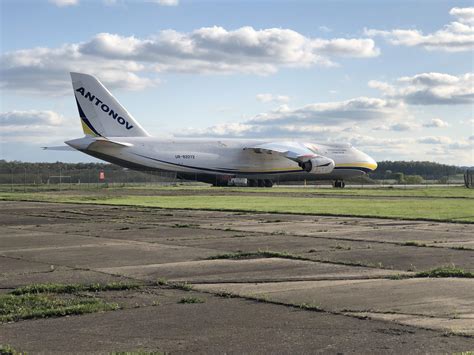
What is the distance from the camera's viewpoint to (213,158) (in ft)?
205

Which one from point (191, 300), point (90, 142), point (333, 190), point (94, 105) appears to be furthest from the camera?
point (94, 105)

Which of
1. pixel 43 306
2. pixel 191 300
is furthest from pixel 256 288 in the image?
pixel 43 306

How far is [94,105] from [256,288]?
5427cm

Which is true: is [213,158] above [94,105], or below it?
below

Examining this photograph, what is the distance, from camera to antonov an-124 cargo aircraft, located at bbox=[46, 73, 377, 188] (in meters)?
60.6

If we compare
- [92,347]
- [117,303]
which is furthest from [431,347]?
[117,303]

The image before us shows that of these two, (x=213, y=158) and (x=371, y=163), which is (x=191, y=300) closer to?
(x=213, y=158)

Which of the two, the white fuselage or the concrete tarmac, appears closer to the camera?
the concrete tarmac

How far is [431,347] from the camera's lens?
18.2 feet

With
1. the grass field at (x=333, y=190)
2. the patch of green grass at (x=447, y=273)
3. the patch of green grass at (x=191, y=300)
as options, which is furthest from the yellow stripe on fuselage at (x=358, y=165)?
the patch of green grass at (x=191, y=300)

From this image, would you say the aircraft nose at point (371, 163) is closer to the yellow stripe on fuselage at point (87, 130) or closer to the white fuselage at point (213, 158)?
the white fuselage at point (213, 158)

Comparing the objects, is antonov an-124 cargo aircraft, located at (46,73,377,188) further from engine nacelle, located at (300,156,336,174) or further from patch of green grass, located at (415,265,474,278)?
patch of green grass, located at (415,265,474,278)

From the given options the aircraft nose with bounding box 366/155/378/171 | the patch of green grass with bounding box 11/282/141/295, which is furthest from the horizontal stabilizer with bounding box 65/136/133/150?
the patch of green grass with bounding box 11/282/141/295

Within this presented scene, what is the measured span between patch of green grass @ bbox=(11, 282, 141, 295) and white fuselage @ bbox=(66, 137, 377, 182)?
50818 millimetres
